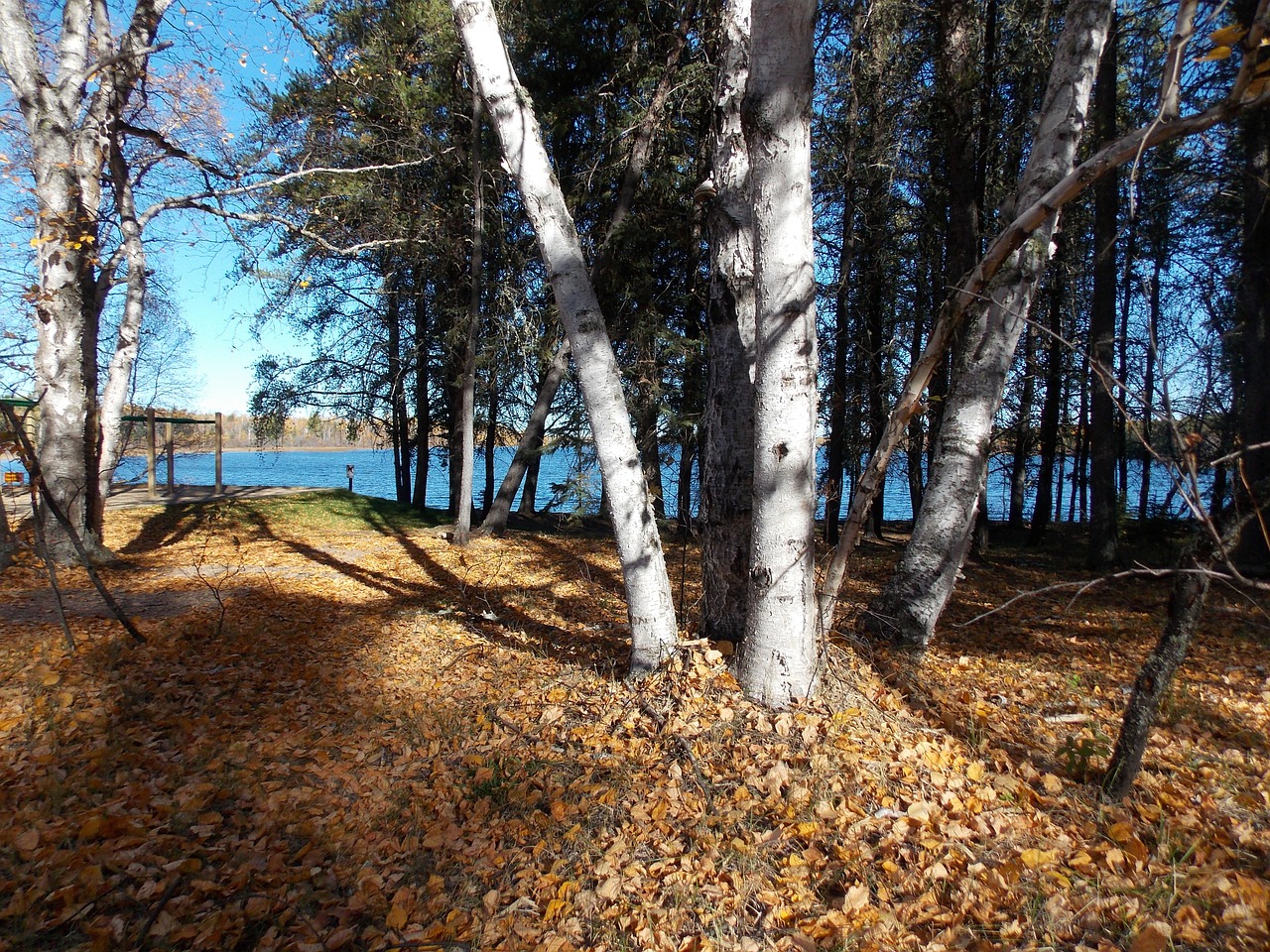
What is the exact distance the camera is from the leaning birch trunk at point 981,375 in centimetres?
436

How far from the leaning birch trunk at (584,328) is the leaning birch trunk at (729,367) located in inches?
15.7

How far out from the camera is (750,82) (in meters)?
3.39

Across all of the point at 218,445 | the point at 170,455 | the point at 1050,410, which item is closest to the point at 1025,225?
the point at 1050,410

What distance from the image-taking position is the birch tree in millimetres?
7094

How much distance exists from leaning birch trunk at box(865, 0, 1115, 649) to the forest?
0.03 meters

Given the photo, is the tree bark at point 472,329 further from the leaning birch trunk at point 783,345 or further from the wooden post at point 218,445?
the leaning birch trunk at point 783,345

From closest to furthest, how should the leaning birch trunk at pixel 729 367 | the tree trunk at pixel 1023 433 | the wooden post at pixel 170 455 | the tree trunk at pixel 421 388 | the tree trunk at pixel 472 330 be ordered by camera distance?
the leaning birch trunk at pixel 729 367 → the tree trunk at pixel 472 330 → the tree trunk at pixel 1023 433 → the tree trunk at pixel 421 388 → the wooden post at pixel 170 455

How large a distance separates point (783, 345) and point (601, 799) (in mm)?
2483

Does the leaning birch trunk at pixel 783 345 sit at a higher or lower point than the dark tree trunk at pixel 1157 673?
higher

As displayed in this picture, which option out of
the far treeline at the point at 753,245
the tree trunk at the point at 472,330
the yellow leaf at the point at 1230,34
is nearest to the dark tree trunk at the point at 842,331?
the far treeline at the point at 753,245

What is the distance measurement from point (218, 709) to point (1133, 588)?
939cm

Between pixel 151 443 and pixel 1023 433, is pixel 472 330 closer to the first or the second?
pixel 151 443

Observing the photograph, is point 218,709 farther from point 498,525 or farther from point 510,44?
point 510,44

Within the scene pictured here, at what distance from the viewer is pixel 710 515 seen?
4.38 meters
